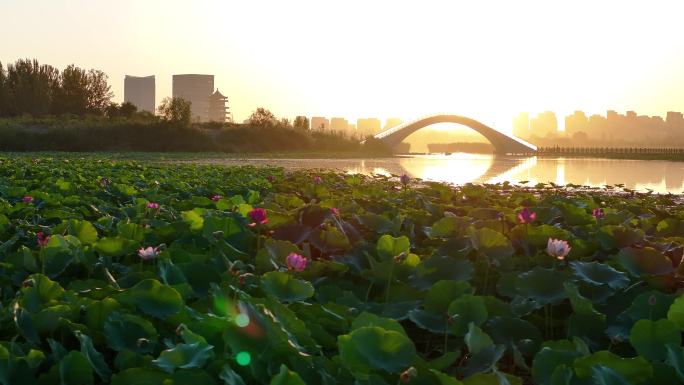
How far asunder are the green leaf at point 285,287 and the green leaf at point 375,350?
1.64 feet

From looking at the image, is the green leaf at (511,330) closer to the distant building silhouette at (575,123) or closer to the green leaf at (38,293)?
the green leaf at (38,293)

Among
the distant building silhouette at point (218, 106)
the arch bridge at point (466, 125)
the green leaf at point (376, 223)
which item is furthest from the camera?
the distant building silhouette at point (218, 106)

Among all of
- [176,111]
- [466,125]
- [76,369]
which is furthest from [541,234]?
[466,125]

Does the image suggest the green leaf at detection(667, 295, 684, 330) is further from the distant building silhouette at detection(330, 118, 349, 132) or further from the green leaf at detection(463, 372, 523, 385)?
the distant building silhouette at detection(330, 118, 349, 132)

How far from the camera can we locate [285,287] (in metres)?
1.68

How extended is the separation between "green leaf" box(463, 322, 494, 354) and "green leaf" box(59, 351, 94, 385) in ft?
2.37

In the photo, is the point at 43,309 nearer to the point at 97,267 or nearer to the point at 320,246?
the point at 97,267

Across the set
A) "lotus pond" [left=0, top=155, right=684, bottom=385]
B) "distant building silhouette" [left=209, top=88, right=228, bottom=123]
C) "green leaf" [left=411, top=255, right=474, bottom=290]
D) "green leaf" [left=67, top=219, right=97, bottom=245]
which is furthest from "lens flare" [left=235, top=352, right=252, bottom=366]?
"distant building silhouette" [left=209, top=88, right=228, bottom=123]

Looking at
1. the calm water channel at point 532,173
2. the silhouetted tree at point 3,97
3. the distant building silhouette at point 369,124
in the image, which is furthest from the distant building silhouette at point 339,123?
the calm water channel at point 532,173

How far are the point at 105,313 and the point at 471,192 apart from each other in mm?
4112

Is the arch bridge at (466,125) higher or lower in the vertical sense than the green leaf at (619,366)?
higher

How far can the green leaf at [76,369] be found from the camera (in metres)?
1.18

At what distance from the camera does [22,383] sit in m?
1.16

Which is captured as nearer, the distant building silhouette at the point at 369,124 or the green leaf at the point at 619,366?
the green leaf at the point at 619,366
